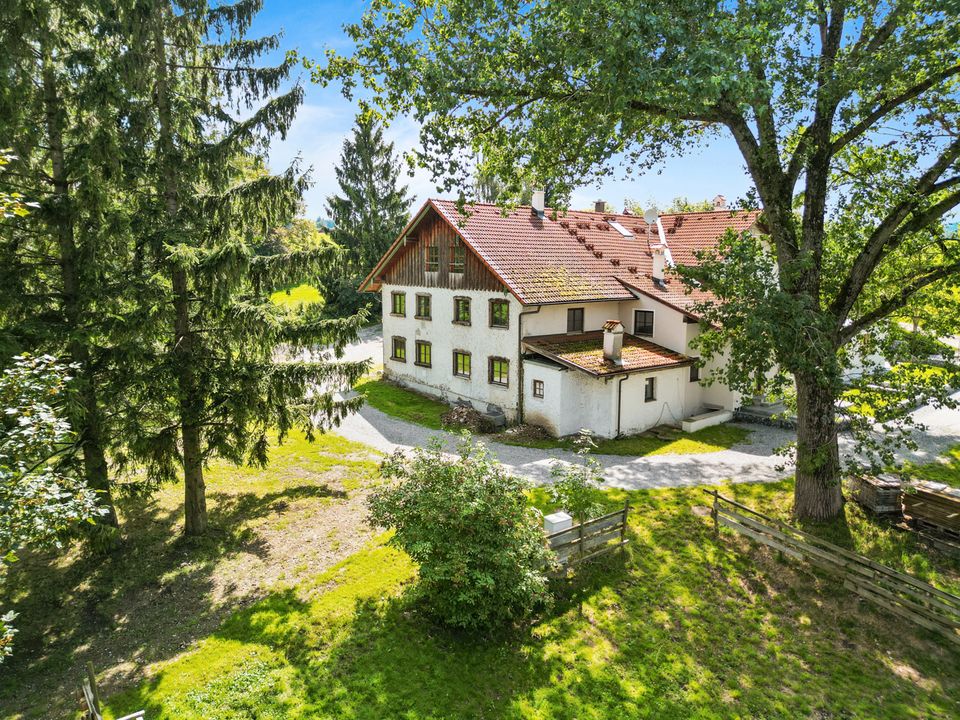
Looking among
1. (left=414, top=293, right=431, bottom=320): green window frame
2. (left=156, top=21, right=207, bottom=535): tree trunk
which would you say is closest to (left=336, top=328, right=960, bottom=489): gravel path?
(left=414, top=293, right=431, bottom=320): green window frame

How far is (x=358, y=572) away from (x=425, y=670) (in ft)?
12.8

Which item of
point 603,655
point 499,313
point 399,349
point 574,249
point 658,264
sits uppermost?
point 574,249

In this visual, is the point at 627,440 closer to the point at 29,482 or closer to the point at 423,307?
the point at 423,307

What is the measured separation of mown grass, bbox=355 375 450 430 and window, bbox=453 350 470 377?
1839 millimetres

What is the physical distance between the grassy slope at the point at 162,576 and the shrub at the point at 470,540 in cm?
421

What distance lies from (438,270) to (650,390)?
459 inches

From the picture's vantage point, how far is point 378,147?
58.1m

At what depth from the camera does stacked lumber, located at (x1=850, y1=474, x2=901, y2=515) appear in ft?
50.5

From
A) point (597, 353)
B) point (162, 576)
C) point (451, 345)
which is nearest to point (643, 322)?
point (597, 353)

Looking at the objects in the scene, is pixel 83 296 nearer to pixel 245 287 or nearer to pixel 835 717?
pixel 245 287

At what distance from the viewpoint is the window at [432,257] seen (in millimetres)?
28203

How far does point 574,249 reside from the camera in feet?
92.9

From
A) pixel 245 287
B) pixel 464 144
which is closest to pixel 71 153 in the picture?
pixel 245 287

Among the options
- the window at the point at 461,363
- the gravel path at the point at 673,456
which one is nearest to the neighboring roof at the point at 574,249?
the window at the point at 461,363
